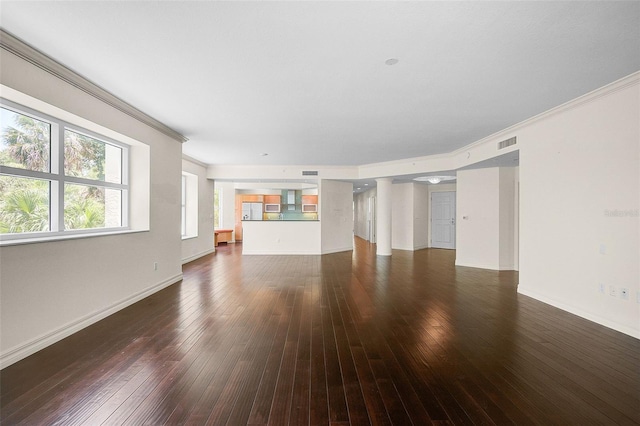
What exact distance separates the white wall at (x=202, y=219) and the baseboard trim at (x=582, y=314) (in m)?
7.19

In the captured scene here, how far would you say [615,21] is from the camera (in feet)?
6.70

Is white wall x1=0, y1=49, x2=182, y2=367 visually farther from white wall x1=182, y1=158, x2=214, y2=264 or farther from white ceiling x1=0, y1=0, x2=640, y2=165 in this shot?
white wall x1=182, y1=158, x2=214, y2=264

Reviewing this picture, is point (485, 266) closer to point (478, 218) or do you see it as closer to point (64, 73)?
point (478, 218)

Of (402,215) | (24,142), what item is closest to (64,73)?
(24,142)

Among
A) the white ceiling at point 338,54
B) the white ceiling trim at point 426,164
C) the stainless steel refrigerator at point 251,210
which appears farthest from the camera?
the stainless steel refrigerator at point 251,210

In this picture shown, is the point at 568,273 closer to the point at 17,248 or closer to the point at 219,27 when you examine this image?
the point at 219,27

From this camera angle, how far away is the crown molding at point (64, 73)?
2.27m

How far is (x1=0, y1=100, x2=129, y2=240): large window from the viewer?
259 centimetres

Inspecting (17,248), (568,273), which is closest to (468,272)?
(568,273)

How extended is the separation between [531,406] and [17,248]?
4126 mm

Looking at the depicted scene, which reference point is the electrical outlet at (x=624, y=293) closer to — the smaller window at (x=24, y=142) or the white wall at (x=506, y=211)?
the white wall at (x=506, y=211)

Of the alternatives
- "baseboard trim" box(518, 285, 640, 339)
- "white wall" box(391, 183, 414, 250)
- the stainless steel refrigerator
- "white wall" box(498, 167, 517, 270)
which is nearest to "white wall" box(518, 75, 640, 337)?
"baseboard trim" box(518, 285, 640, 339)

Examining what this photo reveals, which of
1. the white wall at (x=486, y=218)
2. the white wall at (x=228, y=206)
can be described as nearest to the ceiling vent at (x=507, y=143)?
the white wall at (x=486, y=218)

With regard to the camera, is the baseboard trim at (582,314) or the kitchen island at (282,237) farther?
the kitchen island at (282,237)
